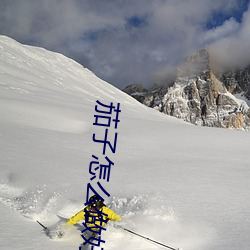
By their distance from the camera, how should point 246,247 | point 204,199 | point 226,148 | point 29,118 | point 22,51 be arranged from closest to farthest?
point 246,247
point 204,199
point 226,148
point 29,118
point 22,51

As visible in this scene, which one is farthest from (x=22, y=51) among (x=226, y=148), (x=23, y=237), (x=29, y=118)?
(x=23, y=237)

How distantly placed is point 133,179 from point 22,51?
6794 cm

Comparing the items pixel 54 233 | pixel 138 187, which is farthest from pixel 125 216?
pixel 54 233

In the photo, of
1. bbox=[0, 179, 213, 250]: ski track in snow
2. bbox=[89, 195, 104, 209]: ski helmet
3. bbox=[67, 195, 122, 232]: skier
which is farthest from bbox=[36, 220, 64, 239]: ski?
bbox=[89, 195, 104, 209]: ski helmet

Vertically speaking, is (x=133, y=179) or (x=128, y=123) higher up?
(x=128, y=123)

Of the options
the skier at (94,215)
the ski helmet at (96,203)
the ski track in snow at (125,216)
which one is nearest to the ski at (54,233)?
the ski track in snow at (125,216)

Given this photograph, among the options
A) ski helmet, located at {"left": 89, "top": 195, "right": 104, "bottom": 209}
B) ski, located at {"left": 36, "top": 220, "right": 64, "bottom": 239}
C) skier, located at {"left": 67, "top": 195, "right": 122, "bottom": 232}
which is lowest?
ski, located at {"left": 36, "top": 220, "right": 64, "bottom": 239}

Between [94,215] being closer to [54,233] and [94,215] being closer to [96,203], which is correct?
[96,203]

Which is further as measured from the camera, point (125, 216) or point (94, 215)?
point (125, 216)

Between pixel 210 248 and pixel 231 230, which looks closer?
pixel 210 248

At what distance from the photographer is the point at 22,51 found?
6894 cm

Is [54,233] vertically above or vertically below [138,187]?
below

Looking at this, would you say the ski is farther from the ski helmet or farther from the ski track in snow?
the ski helmet

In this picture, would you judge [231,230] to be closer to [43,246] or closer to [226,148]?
[43,246]
